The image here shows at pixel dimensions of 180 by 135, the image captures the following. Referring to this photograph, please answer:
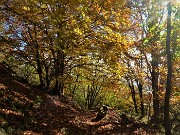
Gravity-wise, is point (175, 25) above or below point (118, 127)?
above

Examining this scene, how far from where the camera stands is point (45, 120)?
1352cm

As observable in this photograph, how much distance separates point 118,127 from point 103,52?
186 inches

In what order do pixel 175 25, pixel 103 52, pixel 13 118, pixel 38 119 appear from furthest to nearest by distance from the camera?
1. pixel 103 52
2. pixel 175 25
3. pixel 38 119
4. pixel 13 118

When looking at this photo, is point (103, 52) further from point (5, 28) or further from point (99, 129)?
point (5, 28)

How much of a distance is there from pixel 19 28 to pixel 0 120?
1064 centimetres

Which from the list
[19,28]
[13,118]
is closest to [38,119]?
[13,118]

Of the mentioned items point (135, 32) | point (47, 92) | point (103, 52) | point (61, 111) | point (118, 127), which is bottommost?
point (118, 127)

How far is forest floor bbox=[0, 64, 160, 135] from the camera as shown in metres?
11.4

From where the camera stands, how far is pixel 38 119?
13.1 m

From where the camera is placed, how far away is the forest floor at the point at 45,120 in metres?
11.4

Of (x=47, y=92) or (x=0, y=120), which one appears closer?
(x=0, y=120)

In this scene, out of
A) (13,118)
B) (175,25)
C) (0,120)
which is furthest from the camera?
(175,25)

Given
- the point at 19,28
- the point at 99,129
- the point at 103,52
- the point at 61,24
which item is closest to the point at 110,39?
the point at 103,52

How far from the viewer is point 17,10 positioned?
1564 centimetres
